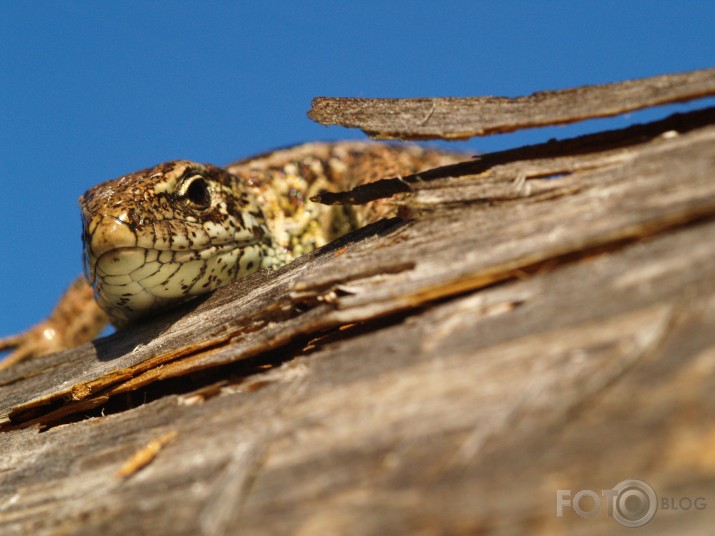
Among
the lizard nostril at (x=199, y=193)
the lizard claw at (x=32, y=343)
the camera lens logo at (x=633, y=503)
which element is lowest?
the camera lens logo at (x=633, y=503)

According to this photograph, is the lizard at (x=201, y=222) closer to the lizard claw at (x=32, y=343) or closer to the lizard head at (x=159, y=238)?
the lizard head at (x=159, y=238)

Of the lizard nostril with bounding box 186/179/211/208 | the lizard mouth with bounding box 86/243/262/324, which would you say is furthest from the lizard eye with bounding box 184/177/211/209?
the lizard mouth with bounding box 86/243/262/324

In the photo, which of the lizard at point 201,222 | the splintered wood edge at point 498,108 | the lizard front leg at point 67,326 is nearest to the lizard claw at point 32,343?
the lizard front leg at point 67,326

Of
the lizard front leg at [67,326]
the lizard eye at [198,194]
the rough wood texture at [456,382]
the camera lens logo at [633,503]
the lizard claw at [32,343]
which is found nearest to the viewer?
the camera lens logo at [633,503]

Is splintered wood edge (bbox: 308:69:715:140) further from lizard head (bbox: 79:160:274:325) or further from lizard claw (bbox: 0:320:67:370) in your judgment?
lizard claw (bbox: 0:320:67:370)

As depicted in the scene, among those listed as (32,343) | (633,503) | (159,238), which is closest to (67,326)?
(32,343)

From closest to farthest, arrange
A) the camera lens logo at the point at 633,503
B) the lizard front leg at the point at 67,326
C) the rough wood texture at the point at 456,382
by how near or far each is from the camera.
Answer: the camera lens logo at the point at 633,503, the rough wood texture at the point at 456,382, the lizard front leg at the point at 67,326

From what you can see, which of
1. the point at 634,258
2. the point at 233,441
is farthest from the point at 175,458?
the point at 634,258

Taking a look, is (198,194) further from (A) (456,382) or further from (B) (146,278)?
(A) (456,382)
